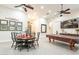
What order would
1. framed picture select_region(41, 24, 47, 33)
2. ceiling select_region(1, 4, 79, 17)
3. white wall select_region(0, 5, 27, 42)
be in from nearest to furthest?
ceiling select_region(1, 4, 79, 17) < white wall select_region(0, 5, 27, 42) < framed picture select_region(41, 24, 47, 33)

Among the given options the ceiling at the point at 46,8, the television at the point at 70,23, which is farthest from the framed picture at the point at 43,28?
the television at the point at 70,23

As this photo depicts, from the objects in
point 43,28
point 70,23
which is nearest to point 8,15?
point 43,28

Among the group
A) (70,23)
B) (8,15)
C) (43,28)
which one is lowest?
(43,28)

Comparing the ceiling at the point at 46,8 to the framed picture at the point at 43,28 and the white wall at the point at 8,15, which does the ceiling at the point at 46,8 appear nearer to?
the white wall at the point at 8,15

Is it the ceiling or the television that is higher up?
the ceiling

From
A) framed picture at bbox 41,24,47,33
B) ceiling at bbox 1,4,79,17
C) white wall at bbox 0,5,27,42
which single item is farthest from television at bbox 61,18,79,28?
white wall at bbox 0,5,27,42

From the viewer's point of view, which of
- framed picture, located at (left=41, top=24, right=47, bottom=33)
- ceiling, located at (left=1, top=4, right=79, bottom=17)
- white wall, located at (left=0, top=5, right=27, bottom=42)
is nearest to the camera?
ceiling, located at (left=1, top=4, right=79, bottom=17)

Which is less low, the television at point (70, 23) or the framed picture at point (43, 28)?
the television at point (70, 23)

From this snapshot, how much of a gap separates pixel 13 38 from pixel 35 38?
2.27ft

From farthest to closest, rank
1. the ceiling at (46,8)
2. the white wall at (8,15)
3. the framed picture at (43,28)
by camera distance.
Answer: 1. the framed picture at (43,28)
2. the white wall at (8,15)
3. the ceiling at (46,8)

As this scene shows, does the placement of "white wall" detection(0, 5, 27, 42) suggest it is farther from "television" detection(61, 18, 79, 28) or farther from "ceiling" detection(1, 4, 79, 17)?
"television" detection(61, 18, 79, 28)

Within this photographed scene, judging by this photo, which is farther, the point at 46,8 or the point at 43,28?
the point at 43,28

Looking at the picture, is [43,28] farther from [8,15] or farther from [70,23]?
[8,15]
